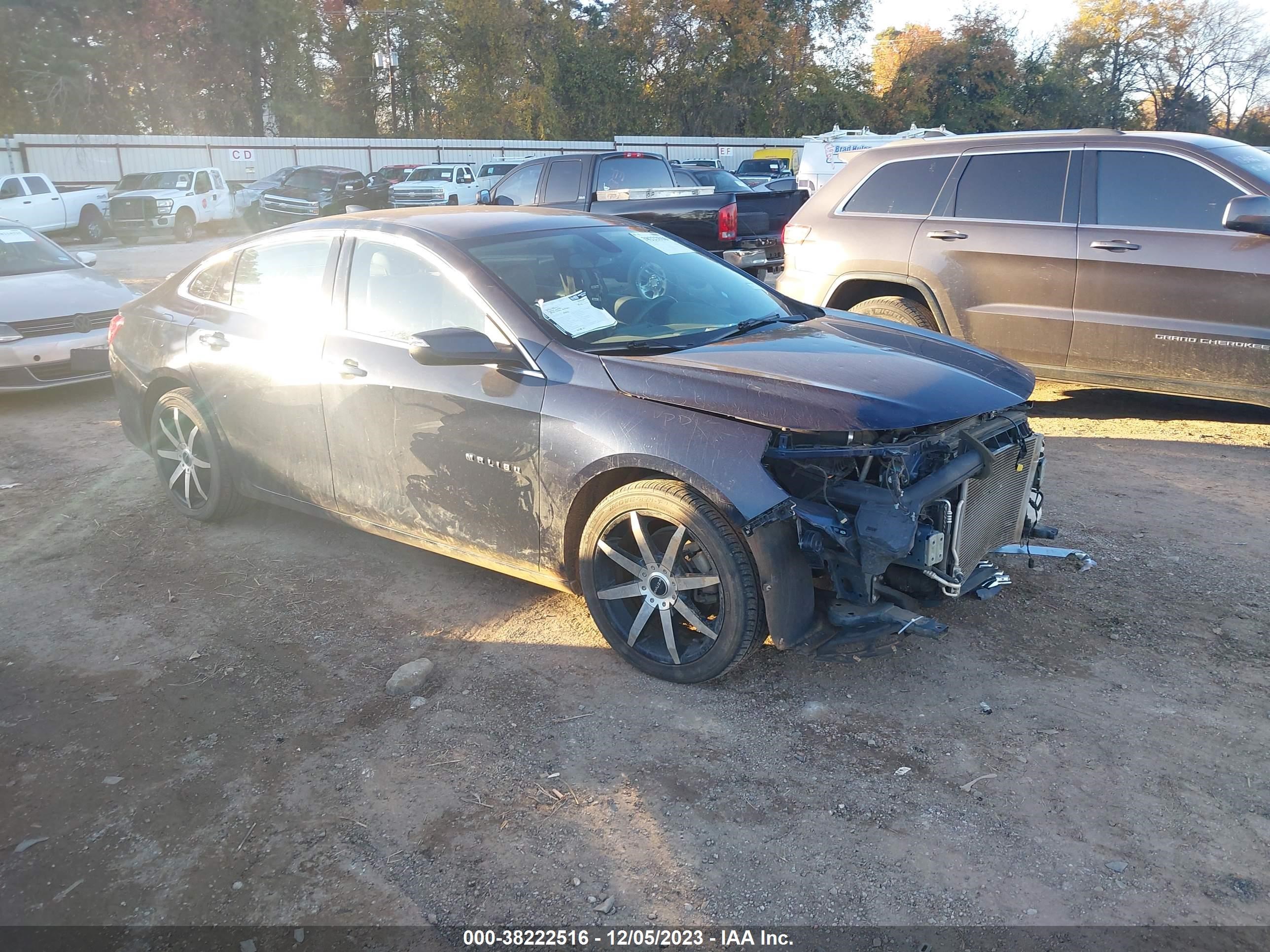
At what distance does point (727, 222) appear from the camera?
11.1m

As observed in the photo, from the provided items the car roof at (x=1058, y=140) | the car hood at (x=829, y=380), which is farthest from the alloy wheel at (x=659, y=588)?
the car roof at (x=1058, y=140)

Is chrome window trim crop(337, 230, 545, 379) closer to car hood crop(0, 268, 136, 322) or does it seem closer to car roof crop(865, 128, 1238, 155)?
car roof crop(865, 128, 1238, 155)

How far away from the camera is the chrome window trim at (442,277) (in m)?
3.97

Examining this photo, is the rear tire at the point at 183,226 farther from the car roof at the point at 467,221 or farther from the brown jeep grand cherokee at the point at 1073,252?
the car roof at the point at 467,221

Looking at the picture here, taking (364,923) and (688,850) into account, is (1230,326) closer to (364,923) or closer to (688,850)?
(688,850)

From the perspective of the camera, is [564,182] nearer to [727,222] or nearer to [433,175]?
[727,222]

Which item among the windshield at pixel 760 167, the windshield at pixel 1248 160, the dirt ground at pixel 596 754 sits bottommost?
the dirt ground at pixel 596 754

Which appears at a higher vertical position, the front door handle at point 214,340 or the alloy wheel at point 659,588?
the front door handle at point 214,340

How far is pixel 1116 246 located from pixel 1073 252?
26 cm

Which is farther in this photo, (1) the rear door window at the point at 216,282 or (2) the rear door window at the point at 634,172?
(2) the rear door window at the point at 634,172

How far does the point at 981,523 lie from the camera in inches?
150

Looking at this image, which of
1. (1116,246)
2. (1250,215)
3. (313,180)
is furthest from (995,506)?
(313,180)

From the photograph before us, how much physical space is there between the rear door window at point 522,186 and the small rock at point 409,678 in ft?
31.9

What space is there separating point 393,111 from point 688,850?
164ft
